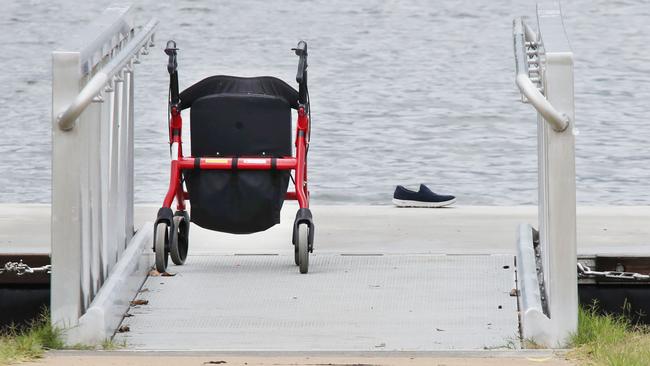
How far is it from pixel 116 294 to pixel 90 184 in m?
0.44

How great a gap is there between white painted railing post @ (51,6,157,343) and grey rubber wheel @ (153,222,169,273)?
0.23 metres

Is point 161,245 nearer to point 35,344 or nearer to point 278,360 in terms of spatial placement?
point 35,344

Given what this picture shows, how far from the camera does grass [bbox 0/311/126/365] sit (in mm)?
5109

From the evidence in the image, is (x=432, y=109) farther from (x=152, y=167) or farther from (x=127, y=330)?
(x=127, y=330)

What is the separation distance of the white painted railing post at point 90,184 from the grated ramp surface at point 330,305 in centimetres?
17

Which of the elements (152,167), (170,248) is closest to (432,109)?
(152,167)

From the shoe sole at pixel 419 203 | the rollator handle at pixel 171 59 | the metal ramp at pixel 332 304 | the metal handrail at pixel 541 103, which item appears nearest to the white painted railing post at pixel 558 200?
the metal handrail at pixel 541 103

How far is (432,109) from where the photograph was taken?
19.4m

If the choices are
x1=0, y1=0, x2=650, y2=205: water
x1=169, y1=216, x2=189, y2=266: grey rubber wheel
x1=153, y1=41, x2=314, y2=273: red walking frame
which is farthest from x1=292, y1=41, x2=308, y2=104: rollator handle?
x1=0, y1=0, x2=650, y2=205: water

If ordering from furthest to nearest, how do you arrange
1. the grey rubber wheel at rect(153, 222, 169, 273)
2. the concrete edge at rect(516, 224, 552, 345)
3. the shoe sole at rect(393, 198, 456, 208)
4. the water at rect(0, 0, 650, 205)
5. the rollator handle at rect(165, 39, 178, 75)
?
the water at rect(0, 0, 650, 205), the shoe sole at rect(393, 198, 456, 208), the rollator handle at rect(165, 39, 178, 75), the grey rubber wheel at rect(153, 222, 169, 273), the concrete edge at rect(516, 224, 552, 345)

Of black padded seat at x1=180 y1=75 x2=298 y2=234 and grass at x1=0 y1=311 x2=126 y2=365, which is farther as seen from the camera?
black padded seat at x1=180 y1=75 x2=298 y2=234

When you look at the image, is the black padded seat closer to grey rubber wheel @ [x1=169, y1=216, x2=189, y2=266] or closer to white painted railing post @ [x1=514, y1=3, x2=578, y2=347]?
grey rubber wheel @ [x1=169, y1=216, x2=189, y2=266]

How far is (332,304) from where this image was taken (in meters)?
6.28

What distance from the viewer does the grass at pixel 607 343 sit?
4.92 meters
